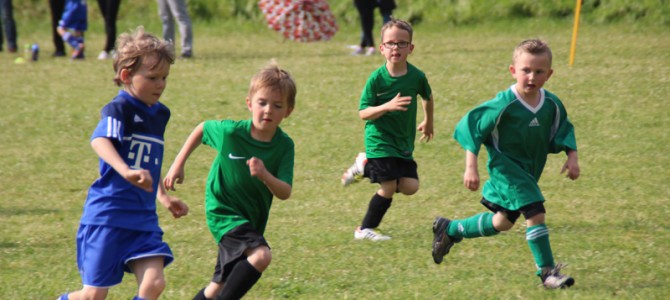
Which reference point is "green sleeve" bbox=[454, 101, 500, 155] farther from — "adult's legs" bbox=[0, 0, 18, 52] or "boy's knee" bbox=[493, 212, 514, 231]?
"adult's legs" bbox=[0, 0, 18, 52]

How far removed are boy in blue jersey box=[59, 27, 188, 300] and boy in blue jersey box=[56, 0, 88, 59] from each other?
12.7m

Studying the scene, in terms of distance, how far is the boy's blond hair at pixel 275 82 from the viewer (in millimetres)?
5047

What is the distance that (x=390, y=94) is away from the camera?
7348 millimetres

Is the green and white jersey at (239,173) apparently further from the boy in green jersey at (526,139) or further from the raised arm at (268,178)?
the boy in green jersey at (526,139)

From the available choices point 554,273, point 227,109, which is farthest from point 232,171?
point 227,109

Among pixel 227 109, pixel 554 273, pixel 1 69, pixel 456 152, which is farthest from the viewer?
pixel 1 69

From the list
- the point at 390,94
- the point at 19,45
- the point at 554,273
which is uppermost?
the point at 390,94

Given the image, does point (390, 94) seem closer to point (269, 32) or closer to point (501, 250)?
point (501, 250)

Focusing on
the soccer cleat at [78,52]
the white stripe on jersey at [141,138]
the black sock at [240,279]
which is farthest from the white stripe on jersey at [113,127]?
the soccer cleat at [78,52]

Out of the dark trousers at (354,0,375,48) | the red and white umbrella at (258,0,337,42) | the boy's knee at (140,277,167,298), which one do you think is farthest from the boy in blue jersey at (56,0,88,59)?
the boy's knee at (140,277,167,298)

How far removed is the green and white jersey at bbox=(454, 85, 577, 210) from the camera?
5.99 metres

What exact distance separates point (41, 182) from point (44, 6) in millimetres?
15464

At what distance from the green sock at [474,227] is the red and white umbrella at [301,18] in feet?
37.8

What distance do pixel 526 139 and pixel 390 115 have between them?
5.16ft
